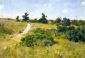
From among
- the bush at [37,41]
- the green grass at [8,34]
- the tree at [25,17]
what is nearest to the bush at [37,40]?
the bush at [37,41]

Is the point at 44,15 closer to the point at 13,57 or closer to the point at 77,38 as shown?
the point at 77,38

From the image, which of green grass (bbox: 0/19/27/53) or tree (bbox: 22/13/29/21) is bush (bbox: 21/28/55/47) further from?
tree (bbox: 22/13/29/21)

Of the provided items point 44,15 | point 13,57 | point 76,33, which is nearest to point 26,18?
point 44,15

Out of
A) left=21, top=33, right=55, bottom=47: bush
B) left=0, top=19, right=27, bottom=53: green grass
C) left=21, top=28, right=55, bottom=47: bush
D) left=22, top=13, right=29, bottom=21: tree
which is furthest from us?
left=22, top=13, right=29, bottom=21: tree

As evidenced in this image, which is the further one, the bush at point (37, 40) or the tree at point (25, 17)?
the tree at point (25, 17)

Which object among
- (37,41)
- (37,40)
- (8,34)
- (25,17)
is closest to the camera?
(37,41)

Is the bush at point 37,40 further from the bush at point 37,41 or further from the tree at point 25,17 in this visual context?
the tree at point 25,17

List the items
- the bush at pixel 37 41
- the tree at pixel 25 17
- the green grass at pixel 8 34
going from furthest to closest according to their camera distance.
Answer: the tree at pixel 25 17, the green grass at pixel 8 34, the bush at pixel 37 41

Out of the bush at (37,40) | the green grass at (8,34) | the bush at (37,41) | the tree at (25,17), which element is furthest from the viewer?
the tree at (25,17)

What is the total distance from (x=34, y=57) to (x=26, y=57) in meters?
0.45

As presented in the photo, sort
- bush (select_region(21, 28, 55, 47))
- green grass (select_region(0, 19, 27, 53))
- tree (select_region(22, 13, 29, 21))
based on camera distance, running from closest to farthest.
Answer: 1. bush (select_region(21, 28, 55, 47))
2. green grass (select_region(0, 19, 27, 53))
3. tree (select_region(22, 13, 29, 21))

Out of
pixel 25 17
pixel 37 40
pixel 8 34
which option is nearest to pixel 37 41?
pixel 37 40

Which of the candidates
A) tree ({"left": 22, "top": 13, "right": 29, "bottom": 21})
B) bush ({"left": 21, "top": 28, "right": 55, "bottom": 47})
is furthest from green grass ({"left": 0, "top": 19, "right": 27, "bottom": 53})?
tree ({"left": 22, "top": 13, "right": 29, "bottom": 21})

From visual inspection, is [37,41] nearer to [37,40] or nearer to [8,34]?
[37,40]
